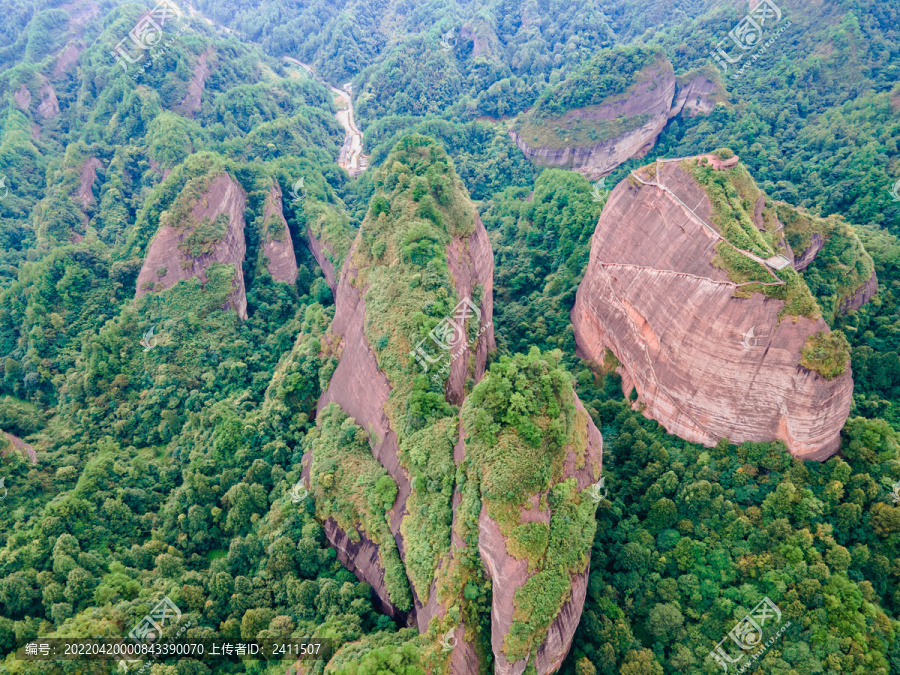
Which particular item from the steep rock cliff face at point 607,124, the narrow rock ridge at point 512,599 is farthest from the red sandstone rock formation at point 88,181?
the narrow rock ridge at point 512,599

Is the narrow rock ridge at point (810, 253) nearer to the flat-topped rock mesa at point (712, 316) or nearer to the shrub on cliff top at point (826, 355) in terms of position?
the flat-topped rock mesa at point (712, 316)

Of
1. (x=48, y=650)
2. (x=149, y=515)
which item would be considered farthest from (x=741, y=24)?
(x=48, y=650)

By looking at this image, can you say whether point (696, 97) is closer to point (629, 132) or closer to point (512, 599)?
point (629, 132)

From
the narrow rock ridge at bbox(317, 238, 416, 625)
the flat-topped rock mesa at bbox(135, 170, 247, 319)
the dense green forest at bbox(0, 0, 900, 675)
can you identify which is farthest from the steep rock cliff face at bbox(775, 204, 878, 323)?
the flat-topped rock mesa at bbox(135, 170, 247, 319)

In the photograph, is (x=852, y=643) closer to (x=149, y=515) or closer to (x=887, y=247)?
(x=887, y=247)

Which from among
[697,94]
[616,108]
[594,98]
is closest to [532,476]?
[616,108]

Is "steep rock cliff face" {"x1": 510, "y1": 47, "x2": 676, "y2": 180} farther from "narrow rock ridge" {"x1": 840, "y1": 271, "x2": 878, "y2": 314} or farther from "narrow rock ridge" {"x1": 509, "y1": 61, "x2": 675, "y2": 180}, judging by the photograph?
"narrow rock ridge" {"x1": 840, "y1": 271, "x2": 878, "y2": 314}
